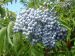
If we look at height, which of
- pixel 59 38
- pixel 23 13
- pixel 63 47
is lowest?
pixel 63 47

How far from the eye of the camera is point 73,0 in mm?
1639

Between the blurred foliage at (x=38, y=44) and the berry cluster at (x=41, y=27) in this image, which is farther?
the blurred foliage at (x=38, y=44)

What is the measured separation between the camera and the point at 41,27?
1.42 meters

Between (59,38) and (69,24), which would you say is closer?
(59,38)

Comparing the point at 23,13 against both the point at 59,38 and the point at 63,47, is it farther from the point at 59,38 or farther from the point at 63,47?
the point at 63,47

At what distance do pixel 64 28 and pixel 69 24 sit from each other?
19 cm

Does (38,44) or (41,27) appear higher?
(41,27)

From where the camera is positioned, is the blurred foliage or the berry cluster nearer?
the berry cluster

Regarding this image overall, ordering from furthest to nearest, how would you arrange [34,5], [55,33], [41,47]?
1. [34,5]
2. [41,47]
3. [55,33]

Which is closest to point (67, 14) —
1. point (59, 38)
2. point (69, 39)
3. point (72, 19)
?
point (72, 19)

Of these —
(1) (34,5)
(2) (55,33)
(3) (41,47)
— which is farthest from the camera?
(1) (34,5)

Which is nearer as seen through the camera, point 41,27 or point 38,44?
point 41,27

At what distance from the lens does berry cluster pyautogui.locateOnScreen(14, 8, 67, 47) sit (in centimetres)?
141

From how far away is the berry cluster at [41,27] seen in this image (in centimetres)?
141
